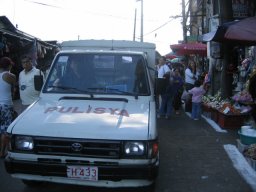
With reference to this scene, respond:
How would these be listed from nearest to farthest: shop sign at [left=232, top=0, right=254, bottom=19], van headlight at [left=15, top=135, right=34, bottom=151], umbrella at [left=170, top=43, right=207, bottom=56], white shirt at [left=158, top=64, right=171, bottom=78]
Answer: van headlight at [left=15, top=135, right=34, bottom=151] < white shirt at [left=158, top=64, right=171, bottom=78] < shop sign at [left=232, top=0, right=254, bottom=19] < umbrella at [left=170, top=43, right=207, bottom=56]

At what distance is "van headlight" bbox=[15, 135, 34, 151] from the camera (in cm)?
450

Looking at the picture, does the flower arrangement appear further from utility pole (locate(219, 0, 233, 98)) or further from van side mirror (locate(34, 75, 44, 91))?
van side mirror (locate(34, 75, 44, 91))

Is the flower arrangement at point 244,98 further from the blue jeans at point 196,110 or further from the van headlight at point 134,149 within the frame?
the van headlight at point 134,149

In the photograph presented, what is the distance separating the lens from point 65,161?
175 inches

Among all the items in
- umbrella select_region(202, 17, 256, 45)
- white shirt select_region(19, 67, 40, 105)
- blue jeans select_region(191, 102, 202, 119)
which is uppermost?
umbrella select_region(202, 17, 256, 45)

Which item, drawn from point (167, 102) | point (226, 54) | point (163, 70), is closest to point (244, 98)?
point (226, 54)

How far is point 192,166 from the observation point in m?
6.80

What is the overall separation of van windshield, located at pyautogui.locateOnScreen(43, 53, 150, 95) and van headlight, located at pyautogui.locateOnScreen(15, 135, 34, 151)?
1.26m

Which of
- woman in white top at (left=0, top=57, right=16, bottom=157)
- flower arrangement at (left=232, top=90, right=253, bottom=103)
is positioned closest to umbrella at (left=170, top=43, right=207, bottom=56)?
flower arrangement at (left=232, top=90, right=253, bottom=103)

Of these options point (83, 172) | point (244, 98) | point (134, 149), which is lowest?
point (244, 98)

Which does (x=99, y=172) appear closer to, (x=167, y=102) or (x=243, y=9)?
(x=167, y=102)

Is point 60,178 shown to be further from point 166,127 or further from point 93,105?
point 166,127

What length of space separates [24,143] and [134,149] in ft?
4.08

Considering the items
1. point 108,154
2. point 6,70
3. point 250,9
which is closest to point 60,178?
point 108,154
